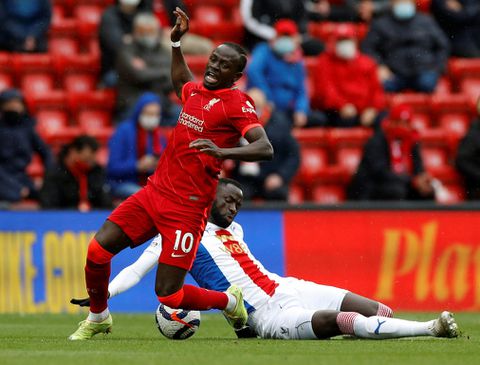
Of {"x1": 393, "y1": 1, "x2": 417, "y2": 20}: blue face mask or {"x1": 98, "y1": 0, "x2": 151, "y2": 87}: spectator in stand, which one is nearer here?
{"x1": 98, "y1": 0, "x2": 151, "y2": 87}: spectator in stand

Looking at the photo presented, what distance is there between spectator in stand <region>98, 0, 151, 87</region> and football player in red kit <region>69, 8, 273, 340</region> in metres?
7.22

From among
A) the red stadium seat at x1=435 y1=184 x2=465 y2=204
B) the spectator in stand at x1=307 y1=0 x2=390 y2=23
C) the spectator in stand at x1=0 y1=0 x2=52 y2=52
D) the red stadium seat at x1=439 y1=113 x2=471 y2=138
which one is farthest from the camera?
the spectator in stand at x1=307 y1=0 x2=390 y2=23

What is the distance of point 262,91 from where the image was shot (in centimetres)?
1616

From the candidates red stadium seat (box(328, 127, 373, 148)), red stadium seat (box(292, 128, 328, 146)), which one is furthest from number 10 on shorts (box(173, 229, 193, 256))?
red stadium seat (box(328, 127, 373, 148))

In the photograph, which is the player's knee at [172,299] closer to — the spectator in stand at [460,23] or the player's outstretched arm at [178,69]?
the player's outstretched arm at [178,69]

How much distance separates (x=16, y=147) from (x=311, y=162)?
13.8 ft

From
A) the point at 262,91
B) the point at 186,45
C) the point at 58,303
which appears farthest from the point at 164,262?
the point at 186,45

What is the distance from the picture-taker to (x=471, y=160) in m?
15.9

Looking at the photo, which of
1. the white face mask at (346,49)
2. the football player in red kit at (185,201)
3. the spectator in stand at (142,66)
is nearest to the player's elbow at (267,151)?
the football player in red kit at (185,201)

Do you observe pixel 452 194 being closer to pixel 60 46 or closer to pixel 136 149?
pixel 136 149

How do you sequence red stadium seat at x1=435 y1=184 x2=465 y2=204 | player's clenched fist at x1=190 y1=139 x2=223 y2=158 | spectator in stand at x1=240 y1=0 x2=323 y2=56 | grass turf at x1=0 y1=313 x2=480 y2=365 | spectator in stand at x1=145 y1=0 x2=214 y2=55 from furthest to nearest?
spectator in stand at x1=145 y1=0 x2=214 y2=55 < spectator in stand at x1=240 y1=0 x2=323 y2=56 < red stadium seat at x1=435 y1=184 x2=465 y2=204 < player's clenched fist at x1=190 y1=139 x2=223 y2=158 < grass turf at x1=0 y1=313 x2=480 y2=365

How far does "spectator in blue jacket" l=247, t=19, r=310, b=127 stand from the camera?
53.4 feet

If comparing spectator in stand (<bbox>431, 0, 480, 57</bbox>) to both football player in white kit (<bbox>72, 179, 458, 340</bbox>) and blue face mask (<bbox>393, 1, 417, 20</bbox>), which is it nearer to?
blue face mask (<bbox>393, 1, 417, 20</bbox>)

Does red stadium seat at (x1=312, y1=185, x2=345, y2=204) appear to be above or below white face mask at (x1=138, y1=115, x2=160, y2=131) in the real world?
below
